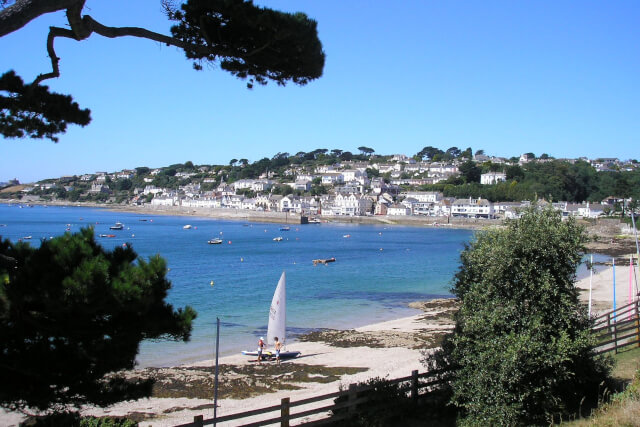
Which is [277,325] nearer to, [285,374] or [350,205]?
[285,374]

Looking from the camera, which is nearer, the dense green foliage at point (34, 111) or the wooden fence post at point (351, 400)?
the dense green foliage at point (34, 111)

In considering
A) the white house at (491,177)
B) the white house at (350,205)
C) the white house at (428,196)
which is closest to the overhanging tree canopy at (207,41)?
the white house at (350,205)

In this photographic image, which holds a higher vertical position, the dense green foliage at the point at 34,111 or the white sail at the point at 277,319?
the dense green foliage at the point at 34,111

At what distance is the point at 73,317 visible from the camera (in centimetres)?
478

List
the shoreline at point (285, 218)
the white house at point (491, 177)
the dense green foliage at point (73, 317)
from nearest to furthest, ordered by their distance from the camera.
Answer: the dense green foliage at point (73, 317)
the shoreline at point (285, 218)
the white house at point (491, 177)

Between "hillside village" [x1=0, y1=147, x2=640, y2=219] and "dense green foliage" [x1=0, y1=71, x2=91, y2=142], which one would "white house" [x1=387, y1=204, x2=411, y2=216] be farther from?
"dense green foliage" [x1=0, y1=71, x2=91, y2=142]

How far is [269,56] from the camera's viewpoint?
7.13 m

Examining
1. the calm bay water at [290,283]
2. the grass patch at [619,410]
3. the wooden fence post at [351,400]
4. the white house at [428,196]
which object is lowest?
the calm bay water at [290,283]

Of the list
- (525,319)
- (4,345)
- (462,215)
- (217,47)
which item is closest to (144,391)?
(4,345)

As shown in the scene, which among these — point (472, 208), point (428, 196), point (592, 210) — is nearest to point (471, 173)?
point (428, 196)

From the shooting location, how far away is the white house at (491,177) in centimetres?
14607

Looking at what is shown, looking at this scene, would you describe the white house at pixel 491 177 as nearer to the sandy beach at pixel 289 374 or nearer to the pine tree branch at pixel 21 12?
the sandy beach at pixel 289 374

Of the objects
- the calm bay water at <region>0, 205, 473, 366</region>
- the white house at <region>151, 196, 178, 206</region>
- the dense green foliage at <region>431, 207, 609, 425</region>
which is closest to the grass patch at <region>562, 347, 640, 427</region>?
the dense green foliage at <region>431, 207, 609, 425</region>

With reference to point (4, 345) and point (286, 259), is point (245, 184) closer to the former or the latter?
point (286, 259)
